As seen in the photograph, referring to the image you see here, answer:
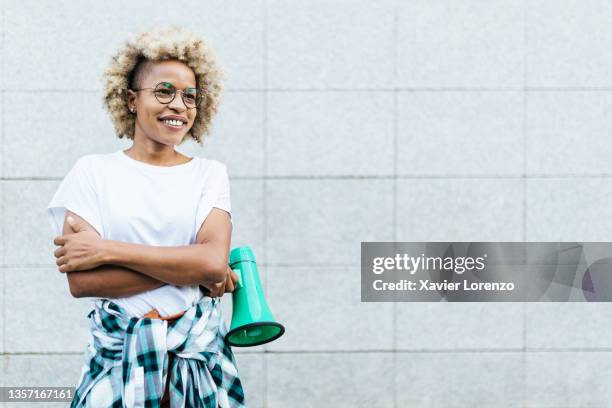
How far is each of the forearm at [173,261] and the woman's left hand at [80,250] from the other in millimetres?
40

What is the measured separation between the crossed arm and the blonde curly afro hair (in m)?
0.50

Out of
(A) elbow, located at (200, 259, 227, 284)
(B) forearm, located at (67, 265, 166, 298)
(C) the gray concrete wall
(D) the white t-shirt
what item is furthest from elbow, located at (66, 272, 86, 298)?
(C) the gray concrete wall

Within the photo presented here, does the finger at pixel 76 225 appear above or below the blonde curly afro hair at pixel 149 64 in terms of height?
below

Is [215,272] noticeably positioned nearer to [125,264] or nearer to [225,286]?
[225,286]

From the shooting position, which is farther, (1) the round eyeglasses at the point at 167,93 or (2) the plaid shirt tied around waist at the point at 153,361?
(1) the round eyeglasses at the point at 167,93

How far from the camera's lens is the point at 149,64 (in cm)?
306

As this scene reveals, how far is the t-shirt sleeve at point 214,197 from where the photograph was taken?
300 centimetres

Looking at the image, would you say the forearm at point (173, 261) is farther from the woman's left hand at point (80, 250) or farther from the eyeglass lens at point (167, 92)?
the eyeglass lens at point (167, 92)

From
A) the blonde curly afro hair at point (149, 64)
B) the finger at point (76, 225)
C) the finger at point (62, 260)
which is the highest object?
the blonde curly afro hair at point (149, 64)

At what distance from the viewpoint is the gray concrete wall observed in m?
Answer: 5.01

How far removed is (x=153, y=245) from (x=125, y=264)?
14cm

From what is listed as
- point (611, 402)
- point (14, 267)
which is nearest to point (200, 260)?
point (14, 267)

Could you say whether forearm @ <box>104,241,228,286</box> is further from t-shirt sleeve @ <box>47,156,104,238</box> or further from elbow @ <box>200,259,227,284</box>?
t-shirt sleeve @ <box>47,156,104,238</box>

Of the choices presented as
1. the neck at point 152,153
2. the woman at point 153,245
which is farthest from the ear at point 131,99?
the neck at point 152,153
